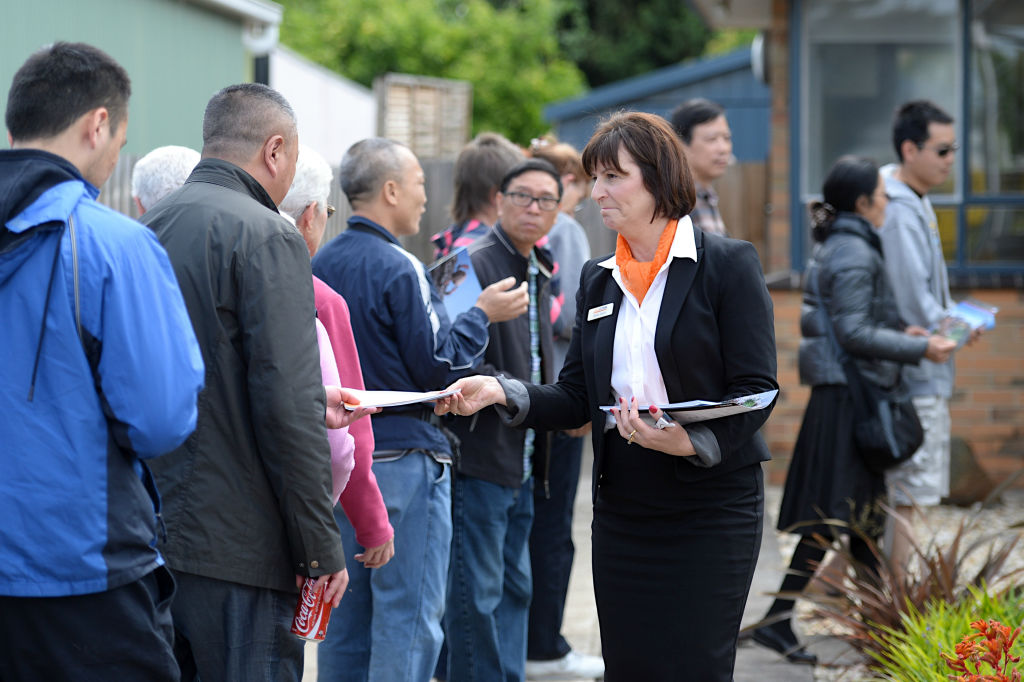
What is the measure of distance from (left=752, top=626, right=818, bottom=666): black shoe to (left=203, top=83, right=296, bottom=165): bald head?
11.9 feet

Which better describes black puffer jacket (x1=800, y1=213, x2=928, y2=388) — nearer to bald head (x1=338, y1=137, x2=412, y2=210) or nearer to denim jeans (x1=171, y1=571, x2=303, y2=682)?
bald head (x1=338, y1=137, x2=412, y2=210)

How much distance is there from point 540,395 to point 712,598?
80 cm

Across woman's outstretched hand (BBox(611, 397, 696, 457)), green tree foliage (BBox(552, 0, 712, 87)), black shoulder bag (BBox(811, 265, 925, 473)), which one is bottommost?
black shoulder bag (BBox(811, 265, 925, 473))

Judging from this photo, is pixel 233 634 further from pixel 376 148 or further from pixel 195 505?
pixel 376 148

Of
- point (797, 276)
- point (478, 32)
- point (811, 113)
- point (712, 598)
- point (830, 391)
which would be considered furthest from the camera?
point (478, 32)

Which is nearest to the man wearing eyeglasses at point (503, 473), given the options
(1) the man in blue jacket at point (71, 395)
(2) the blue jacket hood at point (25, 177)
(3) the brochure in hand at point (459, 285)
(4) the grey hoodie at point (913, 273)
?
(3) the brochure in hand at point (459, 285)

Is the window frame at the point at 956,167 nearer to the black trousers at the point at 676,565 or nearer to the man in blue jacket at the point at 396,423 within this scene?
the man in blue jacket at the point at 396,423

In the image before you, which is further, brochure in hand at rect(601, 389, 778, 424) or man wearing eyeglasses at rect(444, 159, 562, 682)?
man wearing eyeglasses at rect(444, 159, 562, 682)

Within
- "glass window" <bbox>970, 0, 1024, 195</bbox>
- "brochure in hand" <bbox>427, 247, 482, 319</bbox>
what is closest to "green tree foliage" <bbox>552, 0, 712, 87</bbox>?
"glass window" <bbox>970, 0, 1024, 195</bbox>

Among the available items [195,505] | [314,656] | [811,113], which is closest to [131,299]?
[195,505]

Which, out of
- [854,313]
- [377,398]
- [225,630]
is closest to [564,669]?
[854,313]

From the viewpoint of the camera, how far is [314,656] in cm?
581

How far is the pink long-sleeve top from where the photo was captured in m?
3.22

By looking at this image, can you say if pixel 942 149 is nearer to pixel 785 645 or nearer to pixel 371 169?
pixel 785 645
